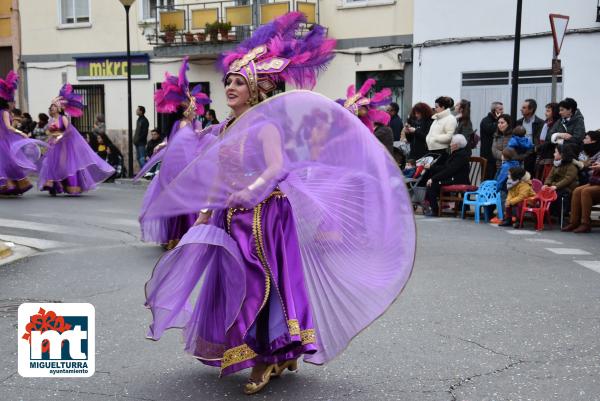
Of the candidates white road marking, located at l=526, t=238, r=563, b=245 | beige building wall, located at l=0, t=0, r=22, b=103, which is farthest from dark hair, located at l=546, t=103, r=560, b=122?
beige building wall, located at l=0, t=0, r=22, b=103

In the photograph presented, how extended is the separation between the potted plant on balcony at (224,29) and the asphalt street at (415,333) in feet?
40.7

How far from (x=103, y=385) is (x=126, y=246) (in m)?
4.93

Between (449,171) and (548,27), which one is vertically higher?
(548,27)

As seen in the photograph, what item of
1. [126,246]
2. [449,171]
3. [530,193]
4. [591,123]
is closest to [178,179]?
[126,246]

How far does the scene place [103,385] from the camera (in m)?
4.31

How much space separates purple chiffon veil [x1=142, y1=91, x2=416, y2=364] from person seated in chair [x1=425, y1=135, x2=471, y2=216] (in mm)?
8214

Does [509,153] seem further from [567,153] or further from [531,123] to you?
[531,123]

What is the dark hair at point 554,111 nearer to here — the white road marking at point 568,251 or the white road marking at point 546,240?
the white road marking at point 546,240

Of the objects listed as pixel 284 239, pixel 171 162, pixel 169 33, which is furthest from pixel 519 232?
pixel 169 33

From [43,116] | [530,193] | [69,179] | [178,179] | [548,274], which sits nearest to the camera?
[178,179]

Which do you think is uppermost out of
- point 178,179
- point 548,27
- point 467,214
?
point 548,27

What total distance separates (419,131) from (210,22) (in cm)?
980

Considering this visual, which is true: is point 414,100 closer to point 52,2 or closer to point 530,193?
point 530,193

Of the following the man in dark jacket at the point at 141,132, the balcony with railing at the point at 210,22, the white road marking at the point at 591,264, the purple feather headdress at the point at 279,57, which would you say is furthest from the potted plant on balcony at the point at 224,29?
the purple feather headdress at the point at 279,57
